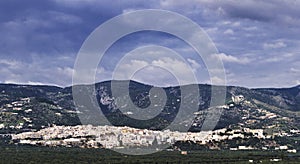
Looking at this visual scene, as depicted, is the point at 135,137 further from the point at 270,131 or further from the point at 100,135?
the point at 270,131

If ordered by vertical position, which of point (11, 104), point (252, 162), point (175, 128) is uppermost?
point (11, 104)

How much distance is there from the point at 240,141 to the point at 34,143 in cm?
6280

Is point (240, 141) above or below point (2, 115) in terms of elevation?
below

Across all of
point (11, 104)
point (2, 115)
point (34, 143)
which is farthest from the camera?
point (11, 104)

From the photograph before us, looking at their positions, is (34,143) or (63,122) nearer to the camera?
(34,143)

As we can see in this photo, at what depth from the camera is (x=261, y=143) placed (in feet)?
457

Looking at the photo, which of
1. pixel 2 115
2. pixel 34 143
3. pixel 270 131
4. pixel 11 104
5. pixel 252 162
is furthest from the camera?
pixel 11 104

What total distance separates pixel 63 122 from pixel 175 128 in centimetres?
4389

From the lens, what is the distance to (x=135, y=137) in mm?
139875

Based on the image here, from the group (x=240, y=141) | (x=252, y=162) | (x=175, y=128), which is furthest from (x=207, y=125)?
(x=252, y=162)

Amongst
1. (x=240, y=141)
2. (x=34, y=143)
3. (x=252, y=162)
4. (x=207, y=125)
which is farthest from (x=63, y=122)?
(x=252, y=162)

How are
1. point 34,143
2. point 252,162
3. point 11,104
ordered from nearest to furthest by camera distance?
point 252,162
point 34,143
point 11,104

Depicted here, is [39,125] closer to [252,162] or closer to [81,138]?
[81,138]

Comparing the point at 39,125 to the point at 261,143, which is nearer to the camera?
the point at 261,143
